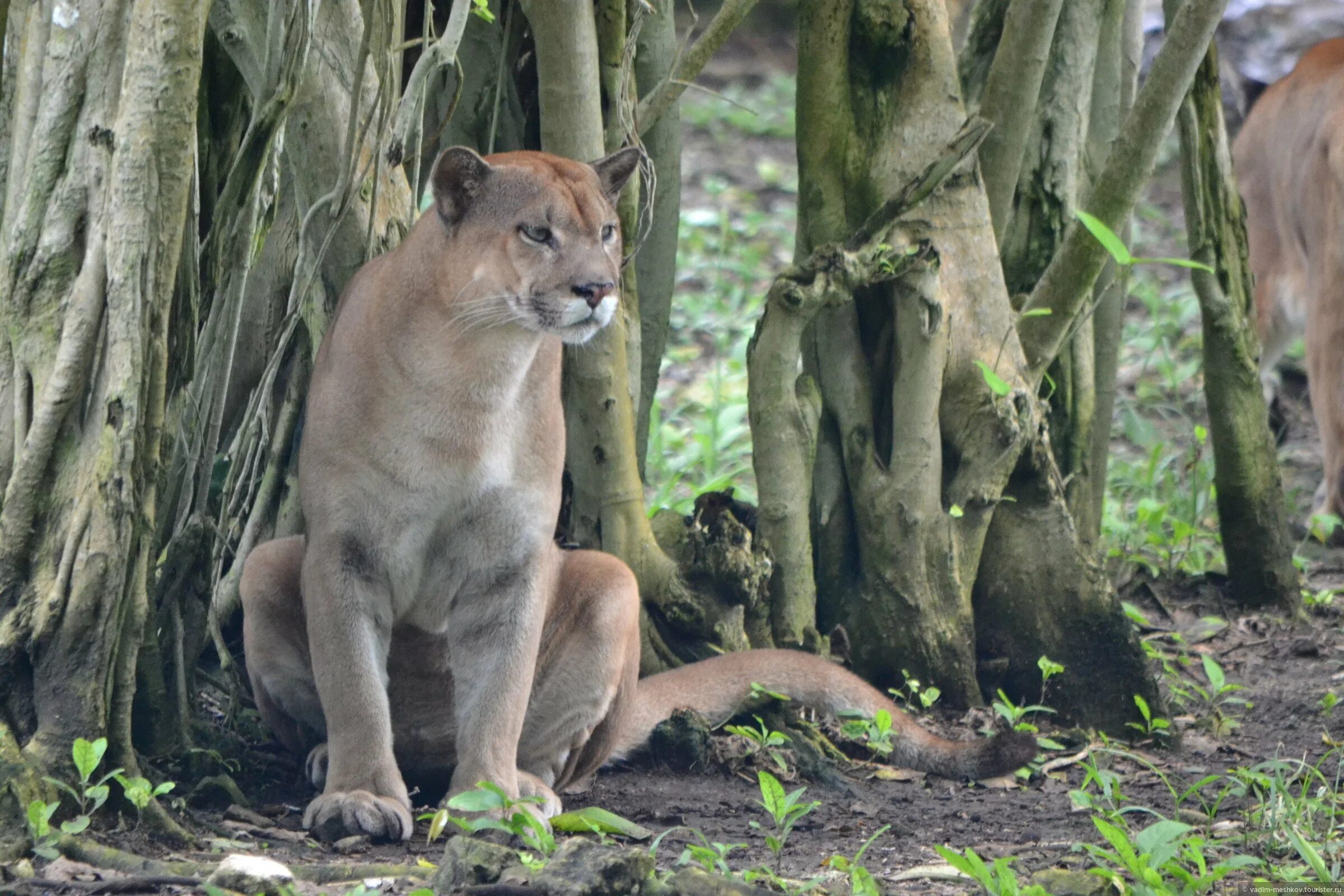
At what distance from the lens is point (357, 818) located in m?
3.47

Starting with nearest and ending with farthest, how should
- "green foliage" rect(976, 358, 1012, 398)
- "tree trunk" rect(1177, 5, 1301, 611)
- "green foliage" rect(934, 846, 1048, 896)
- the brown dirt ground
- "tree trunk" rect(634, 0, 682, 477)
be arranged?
"green foliage" rect(934, 846, 1048, 896)
the brown dirt ground
"green foliage" rect(976, 358, 1012, 398)
"tree trunk" rect(634, 0, 682, 477)
"tree trunk" rect(1177, 5, 1301, 611)

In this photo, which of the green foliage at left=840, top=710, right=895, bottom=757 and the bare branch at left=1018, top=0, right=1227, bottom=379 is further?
the bare branch at left=1018, top=0, right=1227, bottom=379

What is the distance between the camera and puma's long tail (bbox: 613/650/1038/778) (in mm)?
4301

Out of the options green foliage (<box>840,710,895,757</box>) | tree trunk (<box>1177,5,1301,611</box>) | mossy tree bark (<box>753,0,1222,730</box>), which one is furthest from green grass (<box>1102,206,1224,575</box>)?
green foliage (<box>840,710,895,757</box>)

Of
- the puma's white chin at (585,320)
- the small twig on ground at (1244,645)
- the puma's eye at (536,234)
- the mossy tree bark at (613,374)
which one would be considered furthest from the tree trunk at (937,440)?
the puma's eye at (536,234)

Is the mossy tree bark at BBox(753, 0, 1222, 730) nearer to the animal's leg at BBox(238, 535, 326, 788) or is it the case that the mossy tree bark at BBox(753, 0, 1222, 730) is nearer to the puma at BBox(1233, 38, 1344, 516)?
the animal's leg at BBox(238, 535, 326, 788)

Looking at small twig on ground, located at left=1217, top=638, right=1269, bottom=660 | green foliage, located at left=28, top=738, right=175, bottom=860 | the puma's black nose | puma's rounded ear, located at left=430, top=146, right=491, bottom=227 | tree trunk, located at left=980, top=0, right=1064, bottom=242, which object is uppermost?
tree trunk, located at left=980, top=0, right=1064, bottom=242

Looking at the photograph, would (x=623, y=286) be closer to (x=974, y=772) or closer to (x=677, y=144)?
(x=677, y=144)

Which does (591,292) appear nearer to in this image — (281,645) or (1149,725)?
(281,645)

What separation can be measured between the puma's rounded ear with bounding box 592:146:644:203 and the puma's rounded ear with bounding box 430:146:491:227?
1.08ft

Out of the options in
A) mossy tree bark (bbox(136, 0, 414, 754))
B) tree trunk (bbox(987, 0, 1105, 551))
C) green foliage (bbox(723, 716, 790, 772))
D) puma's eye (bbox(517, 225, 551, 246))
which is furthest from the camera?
tree trunk (bbox(987, 0, 1105, 551))

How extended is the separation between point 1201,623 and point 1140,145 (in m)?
1.87

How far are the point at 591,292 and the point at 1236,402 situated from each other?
10.0 feet

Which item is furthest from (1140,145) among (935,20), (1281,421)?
(1281,421)
